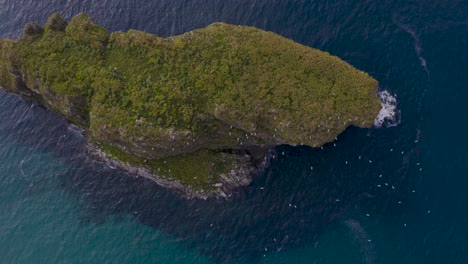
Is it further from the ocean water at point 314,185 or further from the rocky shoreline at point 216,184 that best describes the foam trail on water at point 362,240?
the rocky shoreline at point 216,184

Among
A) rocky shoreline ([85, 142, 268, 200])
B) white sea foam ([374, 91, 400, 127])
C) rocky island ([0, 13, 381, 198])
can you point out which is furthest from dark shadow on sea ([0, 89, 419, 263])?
rocky island ([0, 13, 381, 198])

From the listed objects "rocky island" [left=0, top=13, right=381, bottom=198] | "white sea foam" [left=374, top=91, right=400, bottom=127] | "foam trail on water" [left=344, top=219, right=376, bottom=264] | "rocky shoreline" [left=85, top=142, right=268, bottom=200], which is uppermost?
"white sea foam" [left=374, top=91, right=400, bottom=127]

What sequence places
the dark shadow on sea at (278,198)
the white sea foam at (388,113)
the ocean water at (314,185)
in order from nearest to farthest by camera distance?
the ocean water at (314,185) < the dark shadow on sea at (278,198) < the white sea foam at (388,113)

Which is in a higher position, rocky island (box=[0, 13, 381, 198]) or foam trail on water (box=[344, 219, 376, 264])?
rocky island (box=[0, 13, 381, 198])

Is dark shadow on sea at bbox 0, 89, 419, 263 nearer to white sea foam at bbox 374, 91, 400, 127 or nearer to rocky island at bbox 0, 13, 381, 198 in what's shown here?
white sea foam at bbox 374, 91, 400, 127

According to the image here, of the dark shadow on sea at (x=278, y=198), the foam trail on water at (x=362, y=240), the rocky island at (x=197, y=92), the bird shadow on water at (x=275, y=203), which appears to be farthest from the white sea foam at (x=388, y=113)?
the foam trail on water at (x=362, y=240)

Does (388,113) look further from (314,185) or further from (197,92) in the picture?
(197,92)

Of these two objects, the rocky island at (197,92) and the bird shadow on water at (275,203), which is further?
the bird shadow on water at (275,203)
